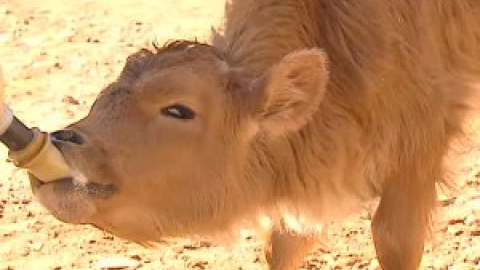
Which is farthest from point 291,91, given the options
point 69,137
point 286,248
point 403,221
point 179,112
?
point 286,248

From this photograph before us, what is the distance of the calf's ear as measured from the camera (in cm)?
477

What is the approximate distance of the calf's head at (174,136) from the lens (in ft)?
15.1

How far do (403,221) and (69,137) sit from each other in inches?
79.0

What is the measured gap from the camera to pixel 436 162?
577 cm

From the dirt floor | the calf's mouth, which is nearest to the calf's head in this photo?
the calf's mouth

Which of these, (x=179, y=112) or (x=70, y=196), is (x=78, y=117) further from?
(x=70, y=196)

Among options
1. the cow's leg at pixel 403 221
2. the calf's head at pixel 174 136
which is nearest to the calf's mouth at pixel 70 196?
the calf's head at pixel 174 136

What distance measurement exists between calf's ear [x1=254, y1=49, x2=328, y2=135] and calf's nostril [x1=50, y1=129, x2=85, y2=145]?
829mm

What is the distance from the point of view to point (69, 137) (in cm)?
457

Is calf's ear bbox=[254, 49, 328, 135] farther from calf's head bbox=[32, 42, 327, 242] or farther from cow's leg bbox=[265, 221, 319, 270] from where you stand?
cow's leg bbox=[265, 221, 319, 270]

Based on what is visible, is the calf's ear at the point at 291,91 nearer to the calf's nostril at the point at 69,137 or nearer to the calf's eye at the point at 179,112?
the calf's eye at the point at 179,112

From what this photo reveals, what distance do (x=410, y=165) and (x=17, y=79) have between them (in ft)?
16.1

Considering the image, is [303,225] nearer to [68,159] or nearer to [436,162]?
[436,162]

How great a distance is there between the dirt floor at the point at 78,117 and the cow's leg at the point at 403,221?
29cm
